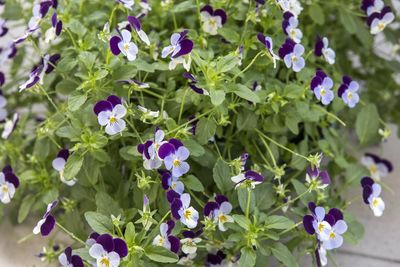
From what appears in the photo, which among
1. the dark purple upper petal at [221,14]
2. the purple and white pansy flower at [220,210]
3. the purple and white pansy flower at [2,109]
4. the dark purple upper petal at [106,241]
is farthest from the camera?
the purple and white pansy flower at [2,109]

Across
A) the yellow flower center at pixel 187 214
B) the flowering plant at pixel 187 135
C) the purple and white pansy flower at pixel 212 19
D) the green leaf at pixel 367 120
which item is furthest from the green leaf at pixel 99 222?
the green leaf at pixel 367 120

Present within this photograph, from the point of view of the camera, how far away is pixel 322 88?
1.12 metres

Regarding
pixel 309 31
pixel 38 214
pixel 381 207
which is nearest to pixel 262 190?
pixel 381 207

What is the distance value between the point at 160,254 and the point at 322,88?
0.37 meters

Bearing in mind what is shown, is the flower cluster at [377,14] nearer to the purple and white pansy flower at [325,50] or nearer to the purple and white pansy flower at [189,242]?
the purple and white pansy flower at [325,50]

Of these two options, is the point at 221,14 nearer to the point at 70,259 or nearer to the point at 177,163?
the point at 177,163

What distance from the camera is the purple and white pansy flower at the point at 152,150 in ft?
3.28

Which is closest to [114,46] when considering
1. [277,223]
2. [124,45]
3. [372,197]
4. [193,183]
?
[124,45]

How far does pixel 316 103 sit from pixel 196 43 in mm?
246

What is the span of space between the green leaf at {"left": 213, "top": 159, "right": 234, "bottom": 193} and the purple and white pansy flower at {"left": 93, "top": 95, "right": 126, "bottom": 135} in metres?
0.17

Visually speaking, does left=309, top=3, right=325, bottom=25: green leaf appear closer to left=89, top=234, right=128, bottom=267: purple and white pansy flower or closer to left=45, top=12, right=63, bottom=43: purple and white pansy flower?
left=45, top=12, right=63, bottom=43: purple and white pansy flower

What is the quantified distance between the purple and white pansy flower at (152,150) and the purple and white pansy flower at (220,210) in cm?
10

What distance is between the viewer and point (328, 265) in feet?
4.16

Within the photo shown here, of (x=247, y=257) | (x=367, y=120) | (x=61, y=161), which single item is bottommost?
(x=367, y=120)
